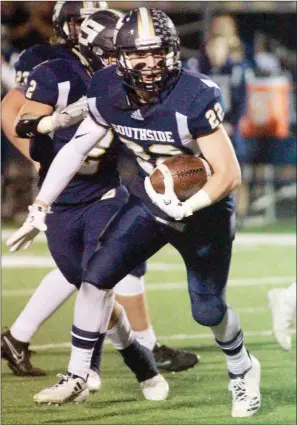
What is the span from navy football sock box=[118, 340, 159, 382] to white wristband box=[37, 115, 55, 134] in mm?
773

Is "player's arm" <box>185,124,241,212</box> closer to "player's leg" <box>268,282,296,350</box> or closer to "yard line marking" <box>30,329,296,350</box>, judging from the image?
"player's leg" <box>268,282,296,350</box>

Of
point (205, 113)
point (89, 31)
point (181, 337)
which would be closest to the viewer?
point (205, 113)

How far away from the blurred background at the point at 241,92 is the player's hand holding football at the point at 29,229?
4353mm

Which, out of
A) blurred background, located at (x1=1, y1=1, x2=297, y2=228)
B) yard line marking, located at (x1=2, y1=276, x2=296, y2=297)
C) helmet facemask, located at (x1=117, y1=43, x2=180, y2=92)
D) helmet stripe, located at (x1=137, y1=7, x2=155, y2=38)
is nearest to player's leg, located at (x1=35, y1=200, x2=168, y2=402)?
helmet facemask, located at (x1=117, y1=43, x2=180, y2=92)

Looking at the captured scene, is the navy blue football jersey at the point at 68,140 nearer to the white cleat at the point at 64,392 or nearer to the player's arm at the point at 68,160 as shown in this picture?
the player's arm at the point at 68,160

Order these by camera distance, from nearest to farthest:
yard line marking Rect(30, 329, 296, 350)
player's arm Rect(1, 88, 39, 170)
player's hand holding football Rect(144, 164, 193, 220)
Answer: player's hand holding football Rect(144, 164, 193, 220), player's arm Rect(1, 88, 39, 170), yard line marking Rect(30, 329, 296, 350)

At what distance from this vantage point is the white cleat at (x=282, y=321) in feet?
15.9

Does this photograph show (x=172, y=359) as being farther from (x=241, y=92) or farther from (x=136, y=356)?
(x=241, y=92)

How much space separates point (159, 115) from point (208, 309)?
626 mm

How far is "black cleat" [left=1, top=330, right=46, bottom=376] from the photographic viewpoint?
14.6ft

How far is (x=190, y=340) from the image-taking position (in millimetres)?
5137

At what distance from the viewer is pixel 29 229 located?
144 inches

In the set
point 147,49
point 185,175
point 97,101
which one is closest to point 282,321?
point 185,175

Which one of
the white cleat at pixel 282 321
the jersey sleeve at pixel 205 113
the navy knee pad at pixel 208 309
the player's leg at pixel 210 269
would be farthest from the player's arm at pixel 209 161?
the white cleat at pixel 282 321
